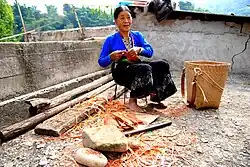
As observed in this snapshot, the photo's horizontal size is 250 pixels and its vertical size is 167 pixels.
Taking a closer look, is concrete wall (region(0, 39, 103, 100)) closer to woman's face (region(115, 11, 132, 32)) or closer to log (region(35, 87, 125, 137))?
log (region(35, 87, 125, 137))

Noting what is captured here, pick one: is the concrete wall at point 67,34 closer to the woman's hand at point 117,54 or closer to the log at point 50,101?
the log at point 50,101

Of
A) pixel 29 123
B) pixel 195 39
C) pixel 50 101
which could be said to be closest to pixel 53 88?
pixel 50 101

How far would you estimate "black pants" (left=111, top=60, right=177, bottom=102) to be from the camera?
3.35 meters

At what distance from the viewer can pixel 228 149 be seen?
8.25 ft

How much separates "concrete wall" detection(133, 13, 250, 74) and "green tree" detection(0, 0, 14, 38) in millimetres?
11378

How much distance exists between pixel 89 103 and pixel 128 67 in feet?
2.30

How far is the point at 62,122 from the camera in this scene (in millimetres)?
2941

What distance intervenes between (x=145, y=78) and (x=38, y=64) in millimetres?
1547

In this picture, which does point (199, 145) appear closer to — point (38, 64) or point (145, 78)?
point (145, 78)

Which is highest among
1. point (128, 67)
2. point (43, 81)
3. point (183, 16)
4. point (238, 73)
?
point (183, 16)

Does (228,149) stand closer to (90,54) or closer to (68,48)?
(68,48)

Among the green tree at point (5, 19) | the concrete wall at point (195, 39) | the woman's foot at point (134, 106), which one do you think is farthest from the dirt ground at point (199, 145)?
the green tree at point (5, 19)

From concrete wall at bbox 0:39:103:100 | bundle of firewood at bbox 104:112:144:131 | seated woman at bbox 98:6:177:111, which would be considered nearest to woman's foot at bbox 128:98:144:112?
seated woman at bbox 98:6:177:111

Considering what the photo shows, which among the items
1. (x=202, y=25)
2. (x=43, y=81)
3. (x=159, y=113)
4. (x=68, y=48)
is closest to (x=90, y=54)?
(x=68, y=48)
